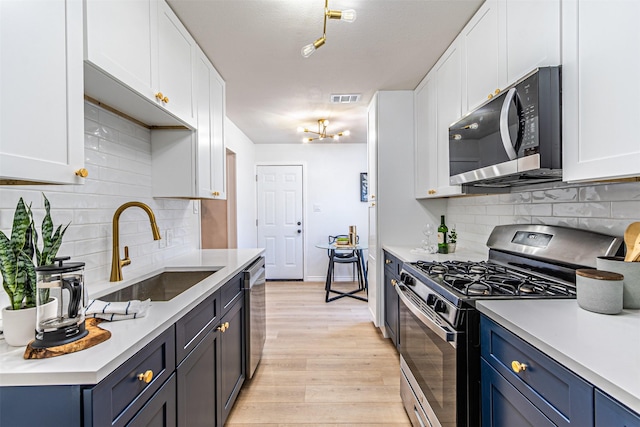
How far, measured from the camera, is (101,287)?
1438mm

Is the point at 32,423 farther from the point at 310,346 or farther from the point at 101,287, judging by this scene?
the point at 310,346

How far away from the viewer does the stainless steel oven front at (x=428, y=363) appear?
3.99 ft

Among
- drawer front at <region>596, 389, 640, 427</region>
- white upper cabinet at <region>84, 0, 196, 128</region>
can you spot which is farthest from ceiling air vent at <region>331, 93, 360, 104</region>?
drawer front at <region>596, 389, 640, 427</region>

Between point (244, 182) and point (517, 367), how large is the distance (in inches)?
167

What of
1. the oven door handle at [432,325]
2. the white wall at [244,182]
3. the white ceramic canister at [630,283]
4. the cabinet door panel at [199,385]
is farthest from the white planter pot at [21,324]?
the white wall at [244,182]

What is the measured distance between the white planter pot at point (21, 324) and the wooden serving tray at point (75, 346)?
6 centimetres

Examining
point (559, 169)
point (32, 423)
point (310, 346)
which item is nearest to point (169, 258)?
point (310, 346)

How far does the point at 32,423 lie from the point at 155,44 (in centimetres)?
155

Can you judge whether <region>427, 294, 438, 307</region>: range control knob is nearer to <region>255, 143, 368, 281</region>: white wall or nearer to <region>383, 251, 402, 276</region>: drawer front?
<region>383, 251, 402, 276</region>: drawer front

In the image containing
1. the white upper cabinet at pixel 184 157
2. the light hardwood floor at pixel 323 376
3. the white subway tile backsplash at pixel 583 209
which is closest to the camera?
the white subway tile backsplash at pixel 583 209

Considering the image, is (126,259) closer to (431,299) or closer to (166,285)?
(166,285)

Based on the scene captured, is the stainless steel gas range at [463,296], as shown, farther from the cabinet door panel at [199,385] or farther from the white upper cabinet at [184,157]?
the white upper cabinet at [184,157]

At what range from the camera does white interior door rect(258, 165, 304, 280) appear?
17.2ft

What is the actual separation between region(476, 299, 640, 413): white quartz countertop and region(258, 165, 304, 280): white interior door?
423 centimetres
